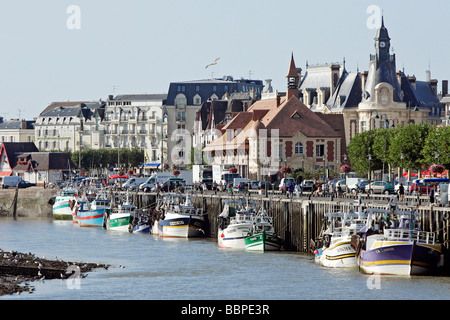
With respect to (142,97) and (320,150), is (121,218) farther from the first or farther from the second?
(142,97)

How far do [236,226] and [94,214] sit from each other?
3246cm

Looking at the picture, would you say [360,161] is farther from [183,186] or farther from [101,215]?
[101,215]

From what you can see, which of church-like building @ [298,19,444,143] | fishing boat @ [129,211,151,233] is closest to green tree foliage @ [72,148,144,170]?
church-like building @ [298,19,444,143]

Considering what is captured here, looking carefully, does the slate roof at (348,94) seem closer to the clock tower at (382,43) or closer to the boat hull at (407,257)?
the clock tower at (382,43)

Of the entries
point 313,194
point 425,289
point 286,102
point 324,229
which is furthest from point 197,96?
point 425,289

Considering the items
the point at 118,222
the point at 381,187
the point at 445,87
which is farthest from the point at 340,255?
the point at 445,87

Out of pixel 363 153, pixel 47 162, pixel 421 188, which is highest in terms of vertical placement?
pixel 363 153

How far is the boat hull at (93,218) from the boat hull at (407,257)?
166 feet

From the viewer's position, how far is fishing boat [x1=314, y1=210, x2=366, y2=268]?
62438 mm

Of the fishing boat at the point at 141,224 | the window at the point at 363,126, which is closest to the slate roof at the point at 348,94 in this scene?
the window at the point at 363,126

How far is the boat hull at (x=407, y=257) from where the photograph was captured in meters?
56.8

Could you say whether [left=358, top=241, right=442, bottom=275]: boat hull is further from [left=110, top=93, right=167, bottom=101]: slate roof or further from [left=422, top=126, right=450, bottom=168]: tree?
[left=110, top=93, right=167, bottom=101]: slate roof

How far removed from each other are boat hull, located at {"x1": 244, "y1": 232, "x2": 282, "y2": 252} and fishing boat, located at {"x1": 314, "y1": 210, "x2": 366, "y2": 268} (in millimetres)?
6550

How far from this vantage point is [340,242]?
62.8 meters
